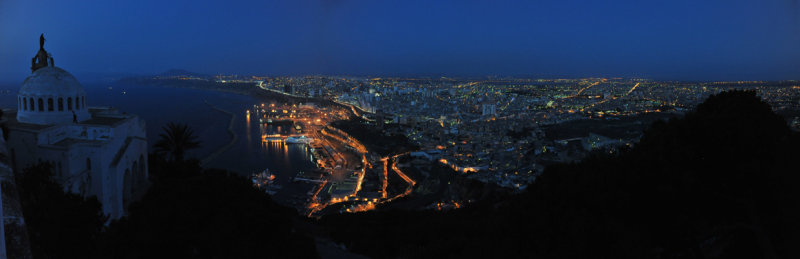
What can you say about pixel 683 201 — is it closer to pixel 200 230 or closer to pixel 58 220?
pixel 200 230

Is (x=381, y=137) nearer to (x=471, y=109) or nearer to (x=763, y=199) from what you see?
(x=471, y=109)

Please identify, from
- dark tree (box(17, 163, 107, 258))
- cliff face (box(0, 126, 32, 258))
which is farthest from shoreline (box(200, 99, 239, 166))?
cliff face (box(0, 126, 32, 258))

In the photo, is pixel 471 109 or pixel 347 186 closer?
pixel 347 186

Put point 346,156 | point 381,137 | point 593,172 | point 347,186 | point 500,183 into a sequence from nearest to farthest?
point 593,172 < point 500,183 < point 347,186 < point 346,156 < point 381,137

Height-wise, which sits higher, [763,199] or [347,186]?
[763,199]

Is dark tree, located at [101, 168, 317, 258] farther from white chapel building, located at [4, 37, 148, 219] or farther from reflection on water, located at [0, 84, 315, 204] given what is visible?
reflection on water, located at [0, 84, 315, 204]

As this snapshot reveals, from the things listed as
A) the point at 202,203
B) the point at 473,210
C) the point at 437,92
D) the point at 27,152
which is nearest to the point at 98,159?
the point at 27,152

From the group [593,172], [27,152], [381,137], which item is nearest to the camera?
[593,172]
